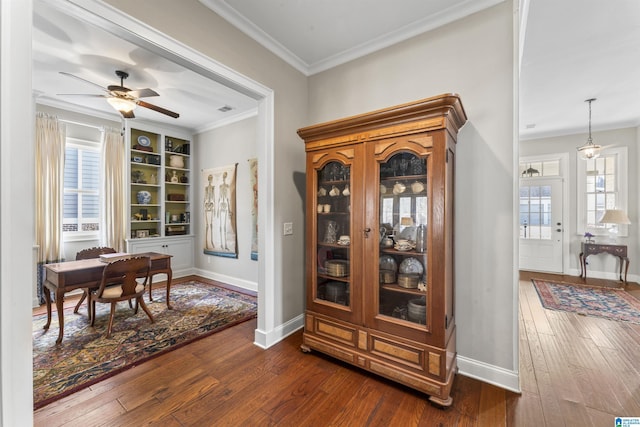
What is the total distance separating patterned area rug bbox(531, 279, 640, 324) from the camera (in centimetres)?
338

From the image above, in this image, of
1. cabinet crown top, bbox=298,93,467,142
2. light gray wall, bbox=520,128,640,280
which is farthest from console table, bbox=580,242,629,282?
cabinet crown top, bbox=298,93,467,142

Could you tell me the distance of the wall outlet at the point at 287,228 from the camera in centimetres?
276

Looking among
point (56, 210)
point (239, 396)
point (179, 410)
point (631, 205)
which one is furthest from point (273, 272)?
point (631, 205)

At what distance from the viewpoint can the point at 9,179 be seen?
124 cm

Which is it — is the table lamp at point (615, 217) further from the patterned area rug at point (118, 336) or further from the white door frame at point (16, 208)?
the white door frame at point (16, 208)

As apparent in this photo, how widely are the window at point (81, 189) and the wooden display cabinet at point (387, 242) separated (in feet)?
14.2

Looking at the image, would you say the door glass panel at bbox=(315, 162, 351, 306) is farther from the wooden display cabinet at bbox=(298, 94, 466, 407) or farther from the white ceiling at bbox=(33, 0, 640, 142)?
the white ceiling at bbox=(33, 0, 640, 142)

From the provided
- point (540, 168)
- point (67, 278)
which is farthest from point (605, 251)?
point (67, 278)

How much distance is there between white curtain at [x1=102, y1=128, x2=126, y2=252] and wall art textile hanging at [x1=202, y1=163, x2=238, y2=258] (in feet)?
4.38

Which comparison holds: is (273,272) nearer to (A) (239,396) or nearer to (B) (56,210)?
(A) (239,396)

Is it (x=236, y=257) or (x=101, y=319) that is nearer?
(x=101, y=319)

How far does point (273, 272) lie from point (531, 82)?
405 cm

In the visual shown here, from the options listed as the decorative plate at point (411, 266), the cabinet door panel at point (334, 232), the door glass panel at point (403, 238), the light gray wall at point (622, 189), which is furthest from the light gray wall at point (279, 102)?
the light gray wall at point (622, 189)

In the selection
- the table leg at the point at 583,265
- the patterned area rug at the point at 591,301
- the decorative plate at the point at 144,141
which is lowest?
the patterned area rug at the point at 591,301
